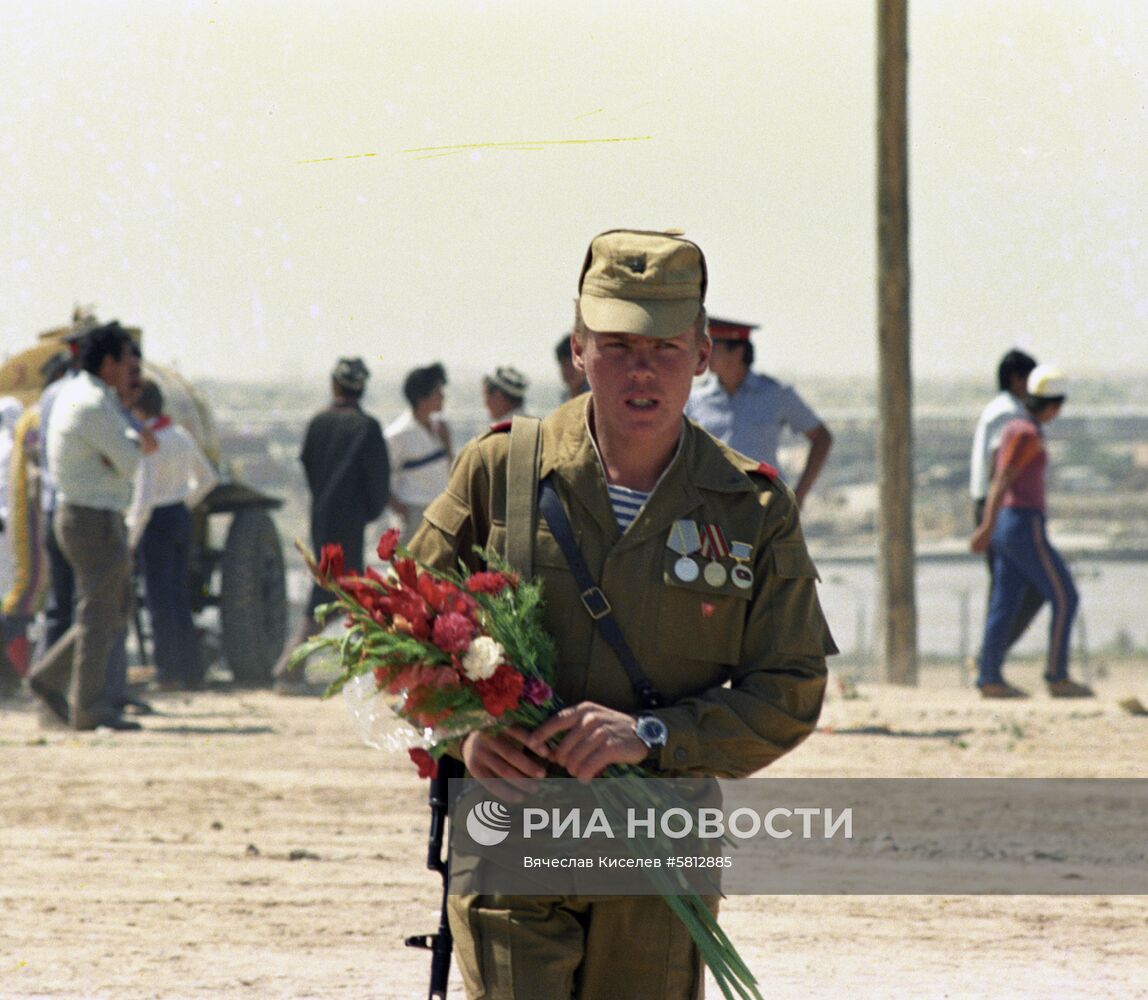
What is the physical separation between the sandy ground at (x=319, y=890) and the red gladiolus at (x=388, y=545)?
106 inches

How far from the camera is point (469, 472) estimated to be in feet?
12.1

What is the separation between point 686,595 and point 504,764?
41 cm

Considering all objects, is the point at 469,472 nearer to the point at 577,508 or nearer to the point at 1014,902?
the point at 577,508

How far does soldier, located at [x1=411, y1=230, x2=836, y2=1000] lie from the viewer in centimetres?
352

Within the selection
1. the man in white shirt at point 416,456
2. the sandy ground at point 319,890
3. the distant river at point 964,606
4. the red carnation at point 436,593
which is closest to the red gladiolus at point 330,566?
the red carnation at point 436,593

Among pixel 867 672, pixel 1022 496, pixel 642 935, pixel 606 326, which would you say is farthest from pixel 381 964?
pixel 867 672

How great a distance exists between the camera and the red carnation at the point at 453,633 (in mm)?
3400

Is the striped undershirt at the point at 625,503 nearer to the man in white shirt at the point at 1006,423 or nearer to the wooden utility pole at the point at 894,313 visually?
the man in white shirt at the point at 1006,423

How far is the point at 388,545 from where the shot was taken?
3598mm

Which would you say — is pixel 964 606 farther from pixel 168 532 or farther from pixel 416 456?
pixel 168 532

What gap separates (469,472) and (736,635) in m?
0.53

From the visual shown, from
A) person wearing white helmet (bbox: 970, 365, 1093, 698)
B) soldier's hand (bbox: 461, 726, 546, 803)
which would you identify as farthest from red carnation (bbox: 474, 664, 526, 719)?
person wearing white helmet (bbox: 970, 365, 1093, 698)

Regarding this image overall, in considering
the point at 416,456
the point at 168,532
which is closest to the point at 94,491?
the point at 168,532

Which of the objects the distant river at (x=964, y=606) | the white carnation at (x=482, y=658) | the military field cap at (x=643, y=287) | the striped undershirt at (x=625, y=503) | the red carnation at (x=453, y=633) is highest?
the military field cap at (x=643, y=287)
